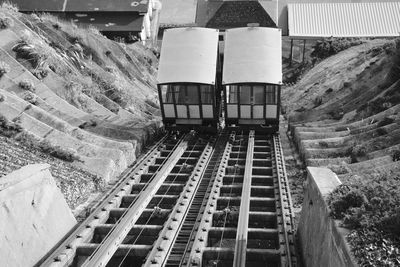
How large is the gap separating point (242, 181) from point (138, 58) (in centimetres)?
2340

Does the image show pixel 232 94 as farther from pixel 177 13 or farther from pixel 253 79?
pixel 177 13

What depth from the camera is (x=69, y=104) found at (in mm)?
19953

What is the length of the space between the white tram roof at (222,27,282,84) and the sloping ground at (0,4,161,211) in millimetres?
4823

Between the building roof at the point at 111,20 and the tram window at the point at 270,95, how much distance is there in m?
28.8

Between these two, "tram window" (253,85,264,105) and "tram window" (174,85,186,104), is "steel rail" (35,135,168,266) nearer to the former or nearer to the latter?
"tram window" (174,85,186,104)

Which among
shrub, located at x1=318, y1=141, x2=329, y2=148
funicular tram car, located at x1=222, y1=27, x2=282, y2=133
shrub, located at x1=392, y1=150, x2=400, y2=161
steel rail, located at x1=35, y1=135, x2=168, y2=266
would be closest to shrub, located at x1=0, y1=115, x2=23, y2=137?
steel rail, located at x1=35, y1=135, x2=168, y2=266

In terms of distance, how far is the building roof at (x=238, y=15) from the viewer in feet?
154

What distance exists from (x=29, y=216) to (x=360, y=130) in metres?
13.2

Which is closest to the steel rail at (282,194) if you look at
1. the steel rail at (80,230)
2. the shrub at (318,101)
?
the steel rail at (80,230)

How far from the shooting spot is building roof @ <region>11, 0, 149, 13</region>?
47.7 m

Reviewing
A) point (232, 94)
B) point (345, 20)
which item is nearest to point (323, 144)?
point (232, 94)

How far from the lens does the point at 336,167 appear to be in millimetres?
14594

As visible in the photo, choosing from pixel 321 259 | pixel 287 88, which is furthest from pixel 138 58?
pixel 321 259

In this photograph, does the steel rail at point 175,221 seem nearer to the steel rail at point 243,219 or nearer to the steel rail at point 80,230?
the steel rail at point 243,219
